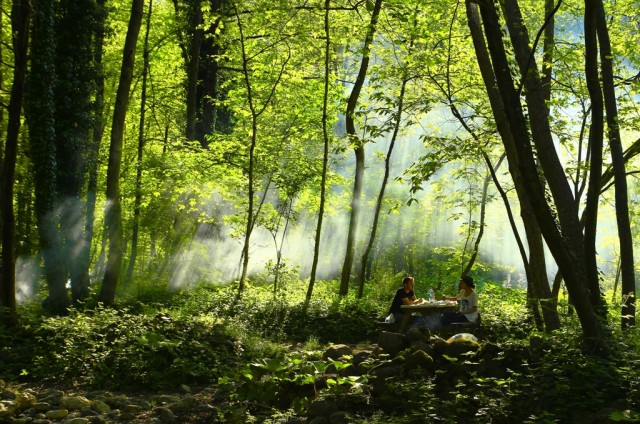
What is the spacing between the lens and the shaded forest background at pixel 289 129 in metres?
8.31

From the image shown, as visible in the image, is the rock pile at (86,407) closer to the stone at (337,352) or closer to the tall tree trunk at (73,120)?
the stone at (337,352)

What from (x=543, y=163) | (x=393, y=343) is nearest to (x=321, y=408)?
(x=393, y=343)

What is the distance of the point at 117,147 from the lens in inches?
532

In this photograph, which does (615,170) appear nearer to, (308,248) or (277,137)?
(277,137)

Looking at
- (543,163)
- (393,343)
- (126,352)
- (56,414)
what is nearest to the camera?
(56,414)

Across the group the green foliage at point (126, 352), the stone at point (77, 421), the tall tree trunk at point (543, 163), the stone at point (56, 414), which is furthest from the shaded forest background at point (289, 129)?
the stone at point (77, 421)

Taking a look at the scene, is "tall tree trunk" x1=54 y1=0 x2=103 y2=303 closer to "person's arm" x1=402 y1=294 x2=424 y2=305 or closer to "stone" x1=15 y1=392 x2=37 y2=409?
"stone" x1=15 y1=392 x2=37 y2=409

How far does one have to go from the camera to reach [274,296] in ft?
51.8

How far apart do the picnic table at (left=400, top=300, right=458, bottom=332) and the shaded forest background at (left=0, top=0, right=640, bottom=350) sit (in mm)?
1506

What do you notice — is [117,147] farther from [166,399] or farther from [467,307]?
[467,307]

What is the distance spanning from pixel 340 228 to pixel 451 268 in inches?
727

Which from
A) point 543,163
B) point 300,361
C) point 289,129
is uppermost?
point 289,129

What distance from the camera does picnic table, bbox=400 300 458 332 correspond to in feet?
35.3

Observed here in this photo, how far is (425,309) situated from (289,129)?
30.7 ft
